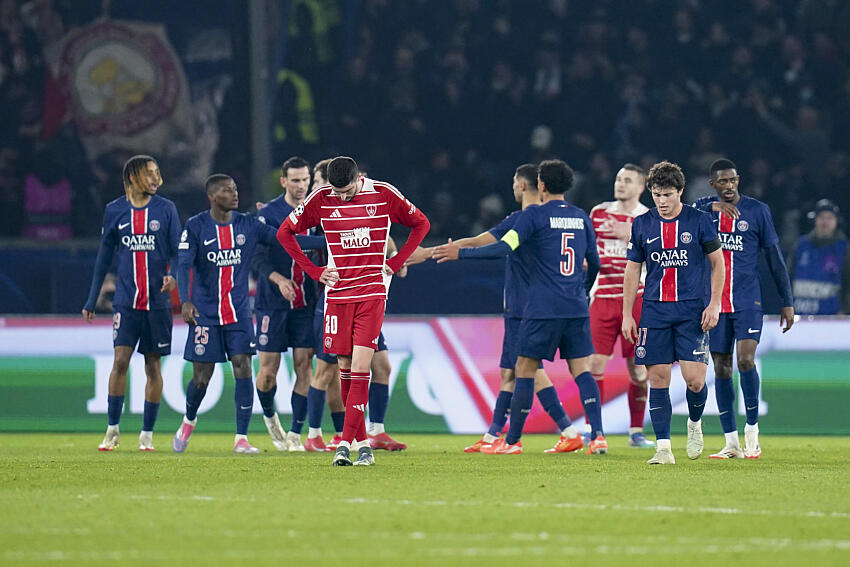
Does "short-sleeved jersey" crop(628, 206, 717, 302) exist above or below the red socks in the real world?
above

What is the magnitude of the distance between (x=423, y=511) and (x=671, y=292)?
10.1 ft

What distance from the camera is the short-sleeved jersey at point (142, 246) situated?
34.0 feet

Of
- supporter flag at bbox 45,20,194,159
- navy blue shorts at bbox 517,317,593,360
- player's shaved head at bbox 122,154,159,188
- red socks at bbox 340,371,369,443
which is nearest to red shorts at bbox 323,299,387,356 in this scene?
red socks at bbox 340,371,369,443

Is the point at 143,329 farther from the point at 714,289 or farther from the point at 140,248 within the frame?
the point at 714,289

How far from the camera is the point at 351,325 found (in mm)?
8430

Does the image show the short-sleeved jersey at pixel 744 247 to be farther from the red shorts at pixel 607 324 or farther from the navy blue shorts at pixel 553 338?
the red shorts at pixel 607 324

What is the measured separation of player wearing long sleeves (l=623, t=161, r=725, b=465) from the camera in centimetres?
866

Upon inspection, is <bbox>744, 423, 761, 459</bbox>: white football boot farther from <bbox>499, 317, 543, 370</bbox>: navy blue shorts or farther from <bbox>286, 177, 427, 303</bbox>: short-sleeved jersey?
<bbox>286, 177, 427, 303</bbox>: short-sleeved jersey

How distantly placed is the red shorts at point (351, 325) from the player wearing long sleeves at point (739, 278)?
2.47m

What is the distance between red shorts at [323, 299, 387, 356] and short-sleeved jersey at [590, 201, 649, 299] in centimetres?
306

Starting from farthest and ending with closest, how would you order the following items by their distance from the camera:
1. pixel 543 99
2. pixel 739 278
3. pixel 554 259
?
1. pixel 543 99
2. pixel 554 259
3. pixel 739 278

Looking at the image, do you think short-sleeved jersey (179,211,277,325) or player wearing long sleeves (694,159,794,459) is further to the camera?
short-sleeved jersey (179,211,277,325)

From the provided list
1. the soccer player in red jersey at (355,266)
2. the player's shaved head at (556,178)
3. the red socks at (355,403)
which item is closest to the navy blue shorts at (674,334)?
the player's shaved head at (556,178)

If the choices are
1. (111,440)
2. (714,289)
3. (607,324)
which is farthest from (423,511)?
(607,324)
